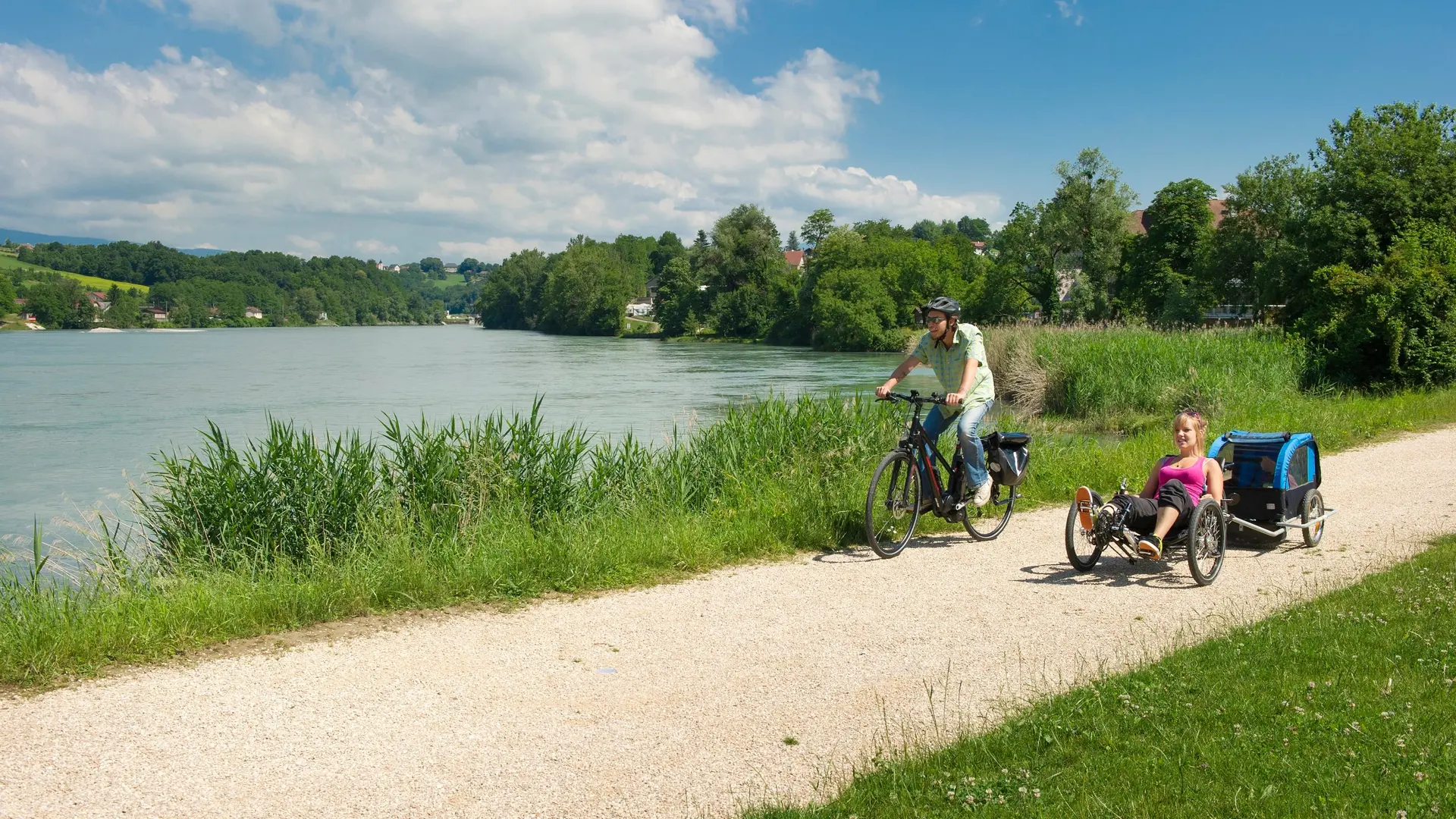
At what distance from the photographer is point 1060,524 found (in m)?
8.28

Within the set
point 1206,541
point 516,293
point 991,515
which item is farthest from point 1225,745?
point 516,293

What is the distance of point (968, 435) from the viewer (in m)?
7.36

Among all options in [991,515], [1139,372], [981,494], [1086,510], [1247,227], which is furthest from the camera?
[1247,227]

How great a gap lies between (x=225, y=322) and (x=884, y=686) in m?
137

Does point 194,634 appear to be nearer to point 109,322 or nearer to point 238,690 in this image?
point 238,690

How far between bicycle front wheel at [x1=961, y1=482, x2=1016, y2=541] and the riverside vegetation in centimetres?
87

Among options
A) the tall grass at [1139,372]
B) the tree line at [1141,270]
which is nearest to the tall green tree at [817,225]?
the tree line at [1141,270]

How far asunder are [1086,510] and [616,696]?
3250 millimetres

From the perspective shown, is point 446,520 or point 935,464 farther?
point 446,520

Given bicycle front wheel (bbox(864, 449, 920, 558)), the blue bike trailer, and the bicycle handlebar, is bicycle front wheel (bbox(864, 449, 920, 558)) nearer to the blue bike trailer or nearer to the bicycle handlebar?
the bicycle handlebar

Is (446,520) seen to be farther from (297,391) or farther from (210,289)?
(210,289)

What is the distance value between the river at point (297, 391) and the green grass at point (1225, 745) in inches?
267

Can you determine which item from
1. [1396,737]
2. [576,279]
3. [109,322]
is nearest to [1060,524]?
[1396,737]

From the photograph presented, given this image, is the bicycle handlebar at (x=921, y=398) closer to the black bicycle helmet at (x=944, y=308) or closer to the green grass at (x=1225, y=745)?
the black bicycle helmet at (x=944, y=308)
